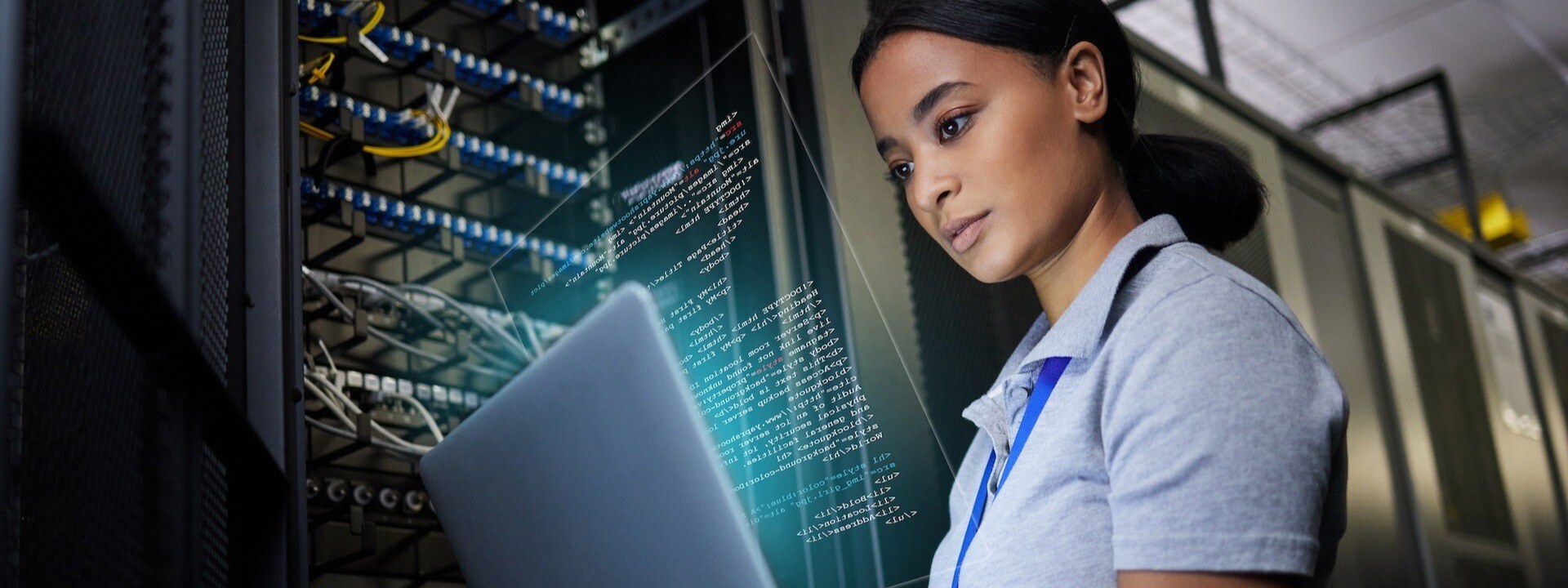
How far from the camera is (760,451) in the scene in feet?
3.19

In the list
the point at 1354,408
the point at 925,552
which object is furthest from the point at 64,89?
the point at 1354,408

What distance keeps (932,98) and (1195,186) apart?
1.02 feet

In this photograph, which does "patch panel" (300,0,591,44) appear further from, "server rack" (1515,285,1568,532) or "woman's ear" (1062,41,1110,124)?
"server rack" (1515,285,1568,532)

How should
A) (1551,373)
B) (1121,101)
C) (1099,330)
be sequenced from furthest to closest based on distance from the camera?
(1551,373) → (1121,101) → (1099,330)

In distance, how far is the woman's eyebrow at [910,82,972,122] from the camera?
42.7 inches

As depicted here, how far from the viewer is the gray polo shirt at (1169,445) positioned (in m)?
0.81

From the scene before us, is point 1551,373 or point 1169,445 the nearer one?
point 1169,445

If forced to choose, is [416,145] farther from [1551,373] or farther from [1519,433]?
[1551,373]

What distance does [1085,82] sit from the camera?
3.72 feet

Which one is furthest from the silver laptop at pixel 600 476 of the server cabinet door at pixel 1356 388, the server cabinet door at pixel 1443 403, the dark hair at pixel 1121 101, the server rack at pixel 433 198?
the server cabinet door at pixel 1443 403

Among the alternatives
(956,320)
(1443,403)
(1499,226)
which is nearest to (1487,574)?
(1443,403)

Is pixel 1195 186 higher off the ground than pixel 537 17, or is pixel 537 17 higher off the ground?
pixel 537 17

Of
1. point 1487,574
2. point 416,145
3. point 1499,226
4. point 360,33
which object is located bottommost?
point 1487,574

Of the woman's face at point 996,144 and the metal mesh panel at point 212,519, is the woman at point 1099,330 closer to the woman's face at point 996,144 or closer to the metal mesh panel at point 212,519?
the woman's face at point 996,144
